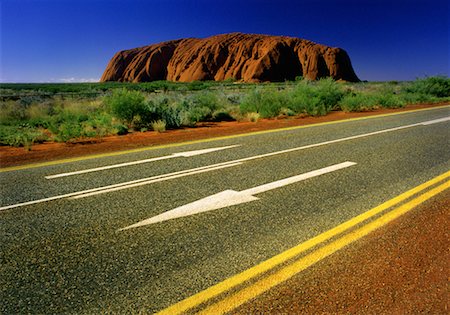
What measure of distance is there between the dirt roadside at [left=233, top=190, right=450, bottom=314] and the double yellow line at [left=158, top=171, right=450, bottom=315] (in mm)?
79

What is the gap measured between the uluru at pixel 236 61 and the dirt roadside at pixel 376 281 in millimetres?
103898

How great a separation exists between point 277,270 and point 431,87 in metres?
36.5

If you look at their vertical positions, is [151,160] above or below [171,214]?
above

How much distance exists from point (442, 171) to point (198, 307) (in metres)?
5.56

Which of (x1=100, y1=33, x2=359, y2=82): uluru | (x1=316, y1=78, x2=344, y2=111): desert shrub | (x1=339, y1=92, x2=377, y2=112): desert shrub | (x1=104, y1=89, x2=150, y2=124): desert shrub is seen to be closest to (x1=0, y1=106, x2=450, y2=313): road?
(x1=104, y1=89, x2=150, y2=124): desert shrub

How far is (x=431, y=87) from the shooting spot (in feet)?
107

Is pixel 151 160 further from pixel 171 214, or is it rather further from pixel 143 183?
pixel 171 214

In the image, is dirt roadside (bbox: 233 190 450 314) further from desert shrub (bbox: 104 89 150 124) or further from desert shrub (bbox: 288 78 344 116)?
desert shrub (bbox: 288 78 344 116)

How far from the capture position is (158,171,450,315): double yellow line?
2498mm

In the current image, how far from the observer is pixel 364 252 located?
321 centimetres

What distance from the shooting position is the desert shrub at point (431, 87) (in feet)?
107

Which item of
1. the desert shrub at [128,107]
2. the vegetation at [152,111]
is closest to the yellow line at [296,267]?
the vegetation at [152,111]

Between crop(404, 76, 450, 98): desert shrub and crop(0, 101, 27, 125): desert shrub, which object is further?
crop(404, 76, 450, 98): desert shrub

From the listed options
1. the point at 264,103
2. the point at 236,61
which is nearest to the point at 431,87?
the point at 264,103
